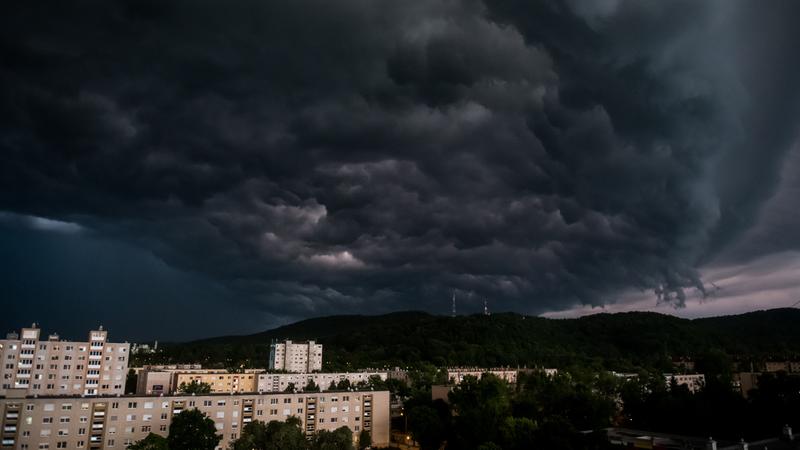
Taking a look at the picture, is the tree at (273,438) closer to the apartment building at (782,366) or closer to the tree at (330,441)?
the tree at (330,441)

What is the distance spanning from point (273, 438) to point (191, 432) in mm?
10094

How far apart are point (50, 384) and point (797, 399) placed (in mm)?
118862

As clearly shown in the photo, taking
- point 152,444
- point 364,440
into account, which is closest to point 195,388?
point 364,440

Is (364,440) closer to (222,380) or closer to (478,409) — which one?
(478,409)

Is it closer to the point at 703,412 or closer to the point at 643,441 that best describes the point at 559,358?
the point at 703,412

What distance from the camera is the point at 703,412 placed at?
219 feet

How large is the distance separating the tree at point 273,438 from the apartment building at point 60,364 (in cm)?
5403

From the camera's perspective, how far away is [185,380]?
112438 millimetres

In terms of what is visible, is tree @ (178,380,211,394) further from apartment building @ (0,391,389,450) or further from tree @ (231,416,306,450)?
tree @ (231,416,306,450)

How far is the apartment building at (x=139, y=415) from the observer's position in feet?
182

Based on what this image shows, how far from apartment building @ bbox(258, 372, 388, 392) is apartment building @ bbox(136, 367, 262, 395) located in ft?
8.84

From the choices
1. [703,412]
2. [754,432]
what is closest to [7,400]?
[703,412]

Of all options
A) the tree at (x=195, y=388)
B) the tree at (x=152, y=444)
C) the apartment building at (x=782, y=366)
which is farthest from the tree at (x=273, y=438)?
the apartment building at (x=782, y=366)

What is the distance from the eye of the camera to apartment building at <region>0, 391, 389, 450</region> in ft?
182
